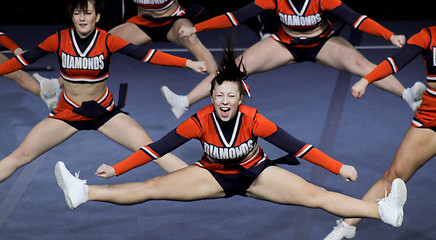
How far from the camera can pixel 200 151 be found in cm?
472

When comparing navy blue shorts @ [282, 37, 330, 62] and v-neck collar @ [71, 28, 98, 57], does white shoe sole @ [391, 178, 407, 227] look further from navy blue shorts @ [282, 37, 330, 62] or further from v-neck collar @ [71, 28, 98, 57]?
v-neck collar @ [71, 28, 98, 57]

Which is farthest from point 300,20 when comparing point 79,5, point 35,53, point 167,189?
point 35,53

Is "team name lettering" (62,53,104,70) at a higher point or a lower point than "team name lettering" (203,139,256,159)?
higher

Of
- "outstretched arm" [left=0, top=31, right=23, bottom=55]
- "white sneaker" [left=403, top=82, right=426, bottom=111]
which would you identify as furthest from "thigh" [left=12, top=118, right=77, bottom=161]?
"white sneaker" [left=403, top=82, right=426, bottom=111]

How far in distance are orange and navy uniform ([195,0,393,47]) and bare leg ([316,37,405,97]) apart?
100 millimetres

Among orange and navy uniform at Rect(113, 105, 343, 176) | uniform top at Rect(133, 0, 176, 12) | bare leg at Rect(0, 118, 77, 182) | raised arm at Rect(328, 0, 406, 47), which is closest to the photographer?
orange and navy uniform at Rect(113, 105, 343, 176)

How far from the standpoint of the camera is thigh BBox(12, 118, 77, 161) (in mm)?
3543

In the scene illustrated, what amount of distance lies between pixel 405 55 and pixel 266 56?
1.10 m

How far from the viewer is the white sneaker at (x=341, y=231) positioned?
3.50m

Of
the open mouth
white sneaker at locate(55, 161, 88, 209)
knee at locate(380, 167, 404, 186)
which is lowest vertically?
knee at locate(380, 167, 404, 186)

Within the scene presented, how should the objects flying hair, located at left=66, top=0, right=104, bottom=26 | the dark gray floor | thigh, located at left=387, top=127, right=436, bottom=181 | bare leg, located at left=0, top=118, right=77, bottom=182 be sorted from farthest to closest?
the dark gray floor, bare leg, located at left=0, top=118, right=77, bottom=182, flying hair, located at left=66, top=0, right=104, bottom=26, thigh, located at left=387, top=127, right=436, bottom=181

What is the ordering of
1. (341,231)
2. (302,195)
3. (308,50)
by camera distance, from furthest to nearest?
1. (308,50)
2. (341,231)
3. (302,195)

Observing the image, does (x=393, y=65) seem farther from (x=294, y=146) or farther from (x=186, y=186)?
(x=186, y=186)

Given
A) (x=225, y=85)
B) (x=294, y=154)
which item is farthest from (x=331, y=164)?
(x=225, y=85)
